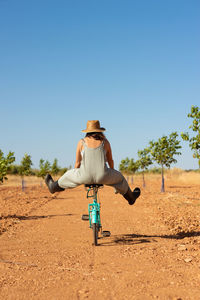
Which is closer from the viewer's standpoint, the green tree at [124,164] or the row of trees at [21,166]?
the row of trees at [21,166]

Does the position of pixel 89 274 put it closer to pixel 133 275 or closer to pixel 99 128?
pixel 133 275

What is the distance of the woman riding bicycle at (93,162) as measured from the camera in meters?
5.57

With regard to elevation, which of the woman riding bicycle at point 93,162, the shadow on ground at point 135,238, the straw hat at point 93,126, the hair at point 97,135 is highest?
the straw hat at point 93,126

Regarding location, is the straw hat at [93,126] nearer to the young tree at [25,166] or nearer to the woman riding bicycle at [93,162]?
the woman riding bicycle at [93,162]

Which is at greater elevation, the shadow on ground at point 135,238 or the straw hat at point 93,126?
the straw hat at point 93,126

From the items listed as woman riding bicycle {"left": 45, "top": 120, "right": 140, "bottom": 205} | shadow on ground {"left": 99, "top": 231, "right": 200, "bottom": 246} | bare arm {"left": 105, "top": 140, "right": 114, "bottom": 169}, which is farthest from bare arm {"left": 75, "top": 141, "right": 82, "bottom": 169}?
shadow on ground {"left": 99, "top": 231, "right": 200, "bottom": 246}

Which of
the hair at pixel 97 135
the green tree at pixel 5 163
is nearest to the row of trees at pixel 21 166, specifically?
the green tree at pixel 5 163

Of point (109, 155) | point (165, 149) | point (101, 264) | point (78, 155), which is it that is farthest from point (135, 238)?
point (165, 149)

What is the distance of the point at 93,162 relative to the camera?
219 inches

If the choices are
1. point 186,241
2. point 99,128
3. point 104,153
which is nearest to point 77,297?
point 104,153

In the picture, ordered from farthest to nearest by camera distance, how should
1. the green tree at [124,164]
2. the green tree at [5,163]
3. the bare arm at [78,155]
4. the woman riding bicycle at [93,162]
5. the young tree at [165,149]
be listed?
the green tree at [124,164] < the young tree at [165,149] < the green tree at [5,163] < the bare arm at [78,155] < the woman riding bicycle at [93,162]

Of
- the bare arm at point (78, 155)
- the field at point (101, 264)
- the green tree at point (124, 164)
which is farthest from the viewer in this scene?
the green tree at point (124, 164)

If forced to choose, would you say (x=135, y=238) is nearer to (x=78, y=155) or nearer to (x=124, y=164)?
(x=78, y=155)

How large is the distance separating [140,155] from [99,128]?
34838 millimetres
